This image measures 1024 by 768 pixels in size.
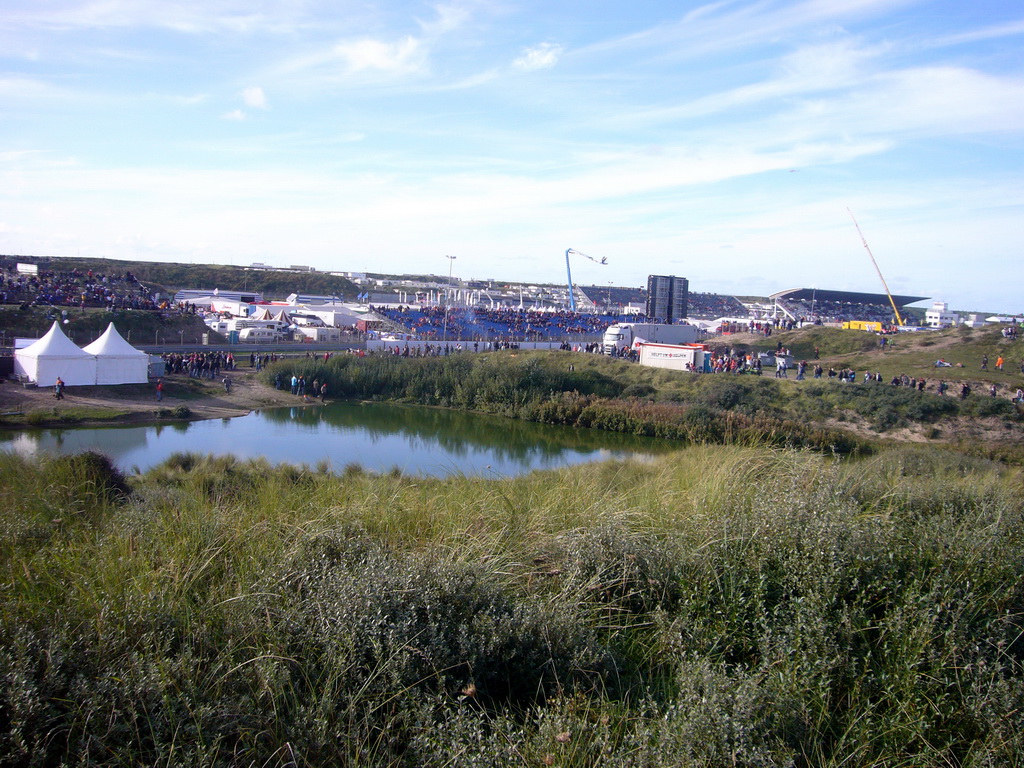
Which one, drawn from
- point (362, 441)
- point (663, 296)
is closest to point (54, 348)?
point (362, 441)

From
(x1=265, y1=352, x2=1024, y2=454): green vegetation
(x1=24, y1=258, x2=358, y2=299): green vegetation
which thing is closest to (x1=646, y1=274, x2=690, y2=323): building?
(x1=265, y1=352, x2=1024, y2=454): green vegetation

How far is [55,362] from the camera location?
22.1m

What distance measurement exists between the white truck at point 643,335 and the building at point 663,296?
8.01 m

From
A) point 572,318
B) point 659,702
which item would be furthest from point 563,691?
point 572,318

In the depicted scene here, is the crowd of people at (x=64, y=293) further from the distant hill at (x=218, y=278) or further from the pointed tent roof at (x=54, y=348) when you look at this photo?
the distant hill at (x=218, y=278)

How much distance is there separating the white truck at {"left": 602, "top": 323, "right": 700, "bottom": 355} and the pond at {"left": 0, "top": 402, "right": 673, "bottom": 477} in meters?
14.2

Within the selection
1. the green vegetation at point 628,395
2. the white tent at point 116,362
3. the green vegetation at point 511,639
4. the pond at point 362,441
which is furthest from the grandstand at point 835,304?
the green vegetation at point 511,639

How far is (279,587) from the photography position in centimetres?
329

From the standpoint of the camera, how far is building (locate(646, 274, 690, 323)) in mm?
51094

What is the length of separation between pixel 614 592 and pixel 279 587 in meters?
1.85

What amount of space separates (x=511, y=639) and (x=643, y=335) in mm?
39445

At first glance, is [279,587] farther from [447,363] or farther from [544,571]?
[447,363]

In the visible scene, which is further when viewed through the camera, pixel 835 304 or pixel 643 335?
pixel 835 304

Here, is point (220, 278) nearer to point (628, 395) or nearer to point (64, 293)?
point (64, 293)
